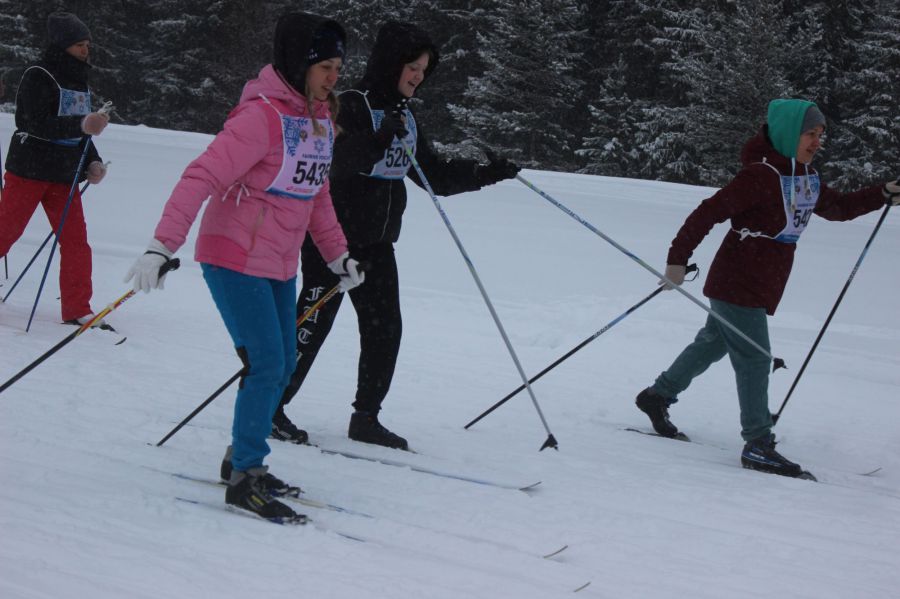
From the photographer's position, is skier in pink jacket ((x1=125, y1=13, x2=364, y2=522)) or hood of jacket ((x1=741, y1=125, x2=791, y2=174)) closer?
skier in pink jacket ((x1=125, y1=13, x2=364, y2=522))

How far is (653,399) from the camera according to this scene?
469 centimetres

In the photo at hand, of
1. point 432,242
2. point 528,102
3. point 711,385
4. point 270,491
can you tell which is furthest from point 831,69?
point 270,491

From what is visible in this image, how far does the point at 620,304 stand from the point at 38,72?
428 cm

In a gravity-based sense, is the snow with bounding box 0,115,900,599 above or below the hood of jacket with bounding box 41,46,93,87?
below

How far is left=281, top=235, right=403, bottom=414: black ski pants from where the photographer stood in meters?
3.91

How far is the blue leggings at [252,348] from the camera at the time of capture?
300 cm

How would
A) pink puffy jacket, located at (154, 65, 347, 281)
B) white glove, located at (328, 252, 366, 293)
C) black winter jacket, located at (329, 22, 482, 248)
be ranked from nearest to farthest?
1. pink puffy jacket, located at (154, 65, 347, 281)
2. white glove, located at (328, 252, 366, 293)
3. black winter jacket, located at (329, 22, 482, 248)

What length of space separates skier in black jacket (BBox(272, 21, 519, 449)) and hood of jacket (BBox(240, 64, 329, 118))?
582mm

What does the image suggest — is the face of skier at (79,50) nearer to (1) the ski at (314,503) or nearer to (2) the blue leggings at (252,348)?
(2) the blue leggings at (252,348)

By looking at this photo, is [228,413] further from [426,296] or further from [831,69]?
[831,69]

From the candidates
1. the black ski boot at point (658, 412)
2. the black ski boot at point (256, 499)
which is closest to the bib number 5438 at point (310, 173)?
the black ski boot at point (256, 499)

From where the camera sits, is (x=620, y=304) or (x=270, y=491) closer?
(x=270, y=491)

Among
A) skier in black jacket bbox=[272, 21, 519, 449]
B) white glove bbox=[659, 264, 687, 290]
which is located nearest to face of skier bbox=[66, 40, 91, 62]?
skier in black jacket bbox=[272, 21, 519, 449]

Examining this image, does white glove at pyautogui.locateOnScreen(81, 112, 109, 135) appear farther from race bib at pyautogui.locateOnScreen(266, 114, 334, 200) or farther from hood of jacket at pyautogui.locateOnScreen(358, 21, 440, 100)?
race bib at pyautogui.locateOnScreen(266, 114, 334, 200)
